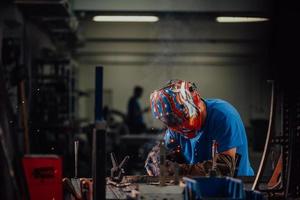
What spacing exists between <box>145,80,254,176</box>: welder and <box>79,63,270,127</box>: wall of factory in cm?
885

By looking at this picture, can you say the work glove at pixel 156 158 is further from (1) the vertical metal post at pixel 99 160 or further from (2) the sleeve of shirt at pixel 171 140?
(1) the vertical metal post at pixel 99 160

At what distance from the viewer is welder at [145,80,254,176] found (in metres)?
3.24

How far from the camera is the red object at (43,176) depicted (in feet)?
7.66

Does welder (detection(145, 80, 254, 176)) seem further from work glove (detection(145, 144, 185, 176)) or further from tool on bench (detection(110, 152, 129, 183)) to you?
tool on bench (detection(110, 152, 129, 183))

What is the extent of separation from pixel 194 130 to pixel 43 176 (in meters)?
1.28

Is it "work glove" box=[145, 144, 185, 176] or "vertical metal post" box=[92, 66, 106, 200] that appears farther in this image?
"work glove" box=[145, 144, 185, 176]

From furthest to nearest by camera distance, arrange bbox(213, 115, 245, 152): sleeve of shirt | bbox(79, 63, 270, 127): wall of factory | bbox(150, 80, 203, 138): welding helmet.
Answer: bbox(79, 63, 270, 127): wall of factory → bbox(213, 115, 245, 152): sleeve of shirt → bbox(150, 80, 203, 138): welding helmet

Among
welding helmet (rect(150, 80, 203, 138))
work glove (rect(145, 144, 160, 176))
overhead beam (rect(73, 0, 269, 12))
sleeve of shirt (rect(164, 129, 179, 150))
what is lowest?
work glove (rect(145, 144, 160, 176))

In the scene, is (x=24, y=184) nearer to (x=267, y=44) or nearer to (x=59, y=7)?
(x=59, y=7)

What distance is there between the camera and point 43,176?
2381mm

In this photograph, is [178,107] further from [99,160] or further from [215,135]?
[99,160]

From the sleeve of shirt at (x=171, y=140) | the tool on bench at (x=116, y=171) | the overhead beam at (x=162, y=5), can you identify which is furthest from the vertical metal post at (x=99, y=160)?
the overhead beam at (x=162, y=5)

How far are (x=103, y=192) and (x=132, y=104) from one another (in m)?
9.26

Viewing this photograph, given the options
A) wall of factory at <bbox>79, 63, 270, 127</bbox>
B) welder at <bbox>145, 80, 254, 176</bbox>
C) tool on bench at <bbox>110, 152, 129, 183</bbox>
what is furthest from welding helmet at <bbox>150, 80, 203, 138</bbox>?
wall of factory at <bbox>79, 63, 270, 127</bbox>
